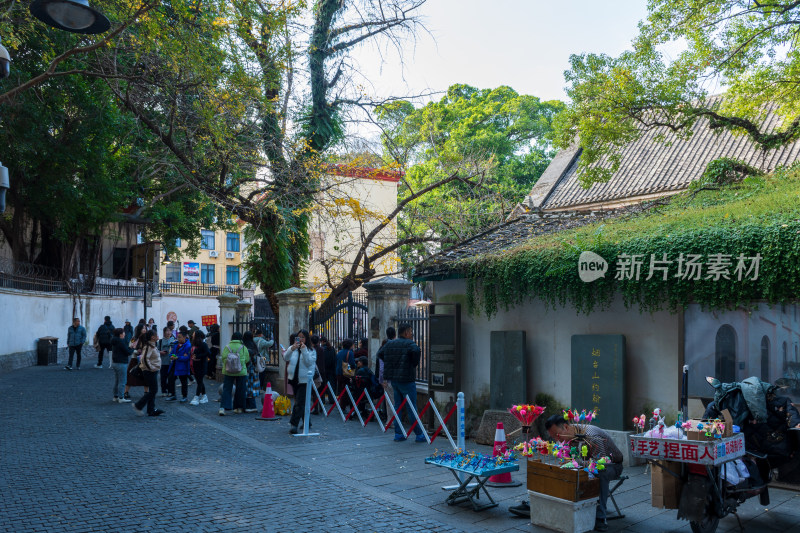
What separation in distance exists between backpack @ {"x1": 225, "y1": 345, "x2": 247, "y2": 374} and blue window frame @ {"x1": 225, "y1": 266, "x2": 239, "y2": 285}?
42097 mm

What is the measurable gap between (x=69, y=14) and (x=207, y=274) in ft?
155

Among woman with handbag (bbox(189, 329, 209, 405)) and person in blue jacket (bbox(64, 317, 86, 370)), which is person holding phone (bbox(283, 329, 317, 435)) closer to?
woman with handbag (bbox(189, 329, 209, 405))

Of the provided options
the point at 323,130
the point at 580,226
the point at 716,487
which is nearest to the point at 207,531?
the point at 716,487

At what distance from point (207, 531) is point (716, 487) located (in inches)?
189

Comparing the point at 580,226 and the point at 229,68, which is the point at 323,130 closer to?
the point at 229,68

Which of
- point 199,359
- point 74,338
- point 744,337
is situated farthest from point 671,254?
point 74,338

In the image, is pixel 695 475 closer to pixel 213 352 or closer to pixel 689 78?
pixel 689 78

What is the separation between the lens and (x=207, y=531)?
6.27 m

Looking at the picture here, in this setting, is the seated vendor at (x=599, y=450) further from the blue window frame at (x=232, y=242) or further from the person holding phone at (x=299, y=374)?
the blue window frame at (x=232, y=242)

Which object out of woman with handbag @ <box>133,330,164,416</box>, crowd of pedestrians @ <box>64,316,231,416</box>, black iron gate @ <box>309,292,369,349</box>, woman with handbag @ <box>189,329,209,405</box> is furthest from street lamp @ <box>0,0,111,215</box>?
black iron gate @ <box>309,292,369,349</box>

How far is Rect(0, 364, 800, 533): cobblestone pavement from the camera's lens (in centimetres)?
658

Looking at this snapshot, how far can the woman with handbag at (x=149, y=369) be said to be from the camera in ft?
43.0
